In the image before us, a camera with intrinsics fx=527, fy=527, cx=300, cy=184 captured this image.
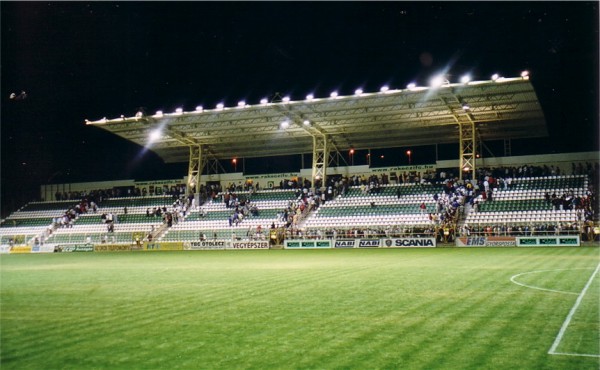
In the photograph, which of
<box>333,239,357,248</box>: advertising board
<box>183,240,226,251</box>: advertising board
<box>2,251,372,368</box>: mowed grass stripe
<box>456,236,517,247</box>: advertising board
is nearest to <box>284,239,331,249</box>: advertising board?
<box>333,239,357,248</box>: advertising board

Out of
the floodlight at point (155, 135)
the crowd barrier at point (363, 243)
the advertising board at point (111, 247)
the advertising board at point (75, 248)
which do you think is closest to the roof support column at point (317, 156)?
the crowd barrier at point (363, 243)

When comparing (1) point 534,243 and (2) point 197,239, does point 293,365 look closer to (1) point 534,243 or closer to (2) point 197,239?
(1) point 534,243

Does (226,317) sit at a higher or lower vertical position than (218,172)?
lower

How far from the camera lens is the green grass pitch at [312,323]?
6.57 metres

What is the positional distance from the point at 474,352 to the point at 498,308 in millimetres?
3471

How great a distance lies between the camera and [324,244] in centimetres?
3759

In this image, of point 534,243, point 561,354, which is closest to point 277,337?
point 561,354

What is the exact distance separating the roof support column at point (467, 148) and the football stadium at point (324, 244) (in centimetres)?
18

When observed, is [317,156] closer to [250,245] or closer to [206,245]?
[250,245]

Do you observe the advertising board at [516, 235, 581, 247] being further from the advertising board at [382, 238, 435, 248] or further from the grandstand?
the advertising board at [382, 238, 435, 248]

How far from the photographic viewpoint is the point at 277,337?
7.84m

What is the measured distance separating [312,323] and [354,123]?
35783 millimetres

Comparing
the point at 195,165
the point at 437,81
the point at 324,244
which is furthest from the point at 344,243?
the point at 195,165

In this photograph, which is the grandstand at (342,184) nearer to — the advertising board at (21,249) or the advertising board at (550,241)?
the advertising board at (550,241)
